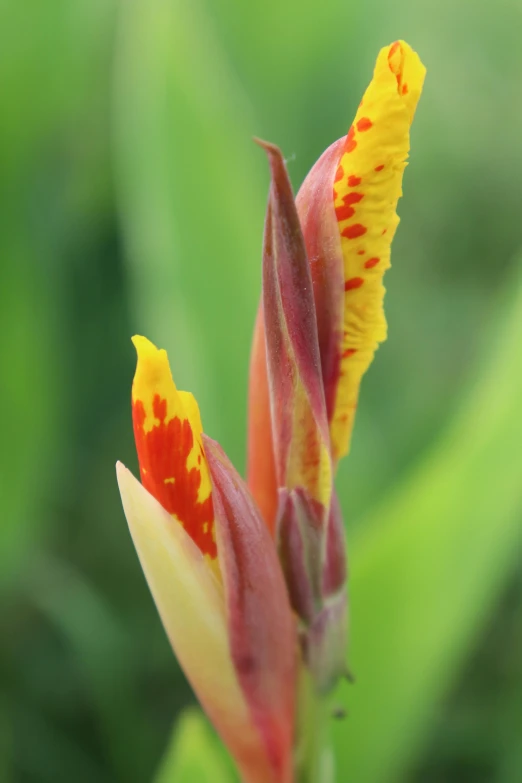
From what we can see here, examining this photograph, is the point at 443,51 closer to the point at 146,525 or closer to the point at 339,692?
the point at 339,692

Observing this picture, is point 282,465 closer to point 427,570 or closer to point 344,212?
point 344,212

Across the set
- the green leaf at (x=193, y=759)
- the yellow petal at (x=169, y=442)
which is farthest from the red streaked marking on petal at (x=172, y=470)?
the green leaf at (x=193, y=759)

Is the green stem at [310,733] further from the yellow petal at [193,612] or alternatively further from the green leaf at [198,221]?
the green leaf at [198,221]

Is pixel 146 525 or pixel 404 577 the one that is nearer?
pixel 146 525

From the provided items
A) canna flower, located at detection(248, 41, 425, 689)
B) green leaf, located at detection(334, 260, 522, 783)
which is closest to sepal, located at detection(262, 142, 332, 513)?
canna flower, located at detection(248, 41, 425, 689)

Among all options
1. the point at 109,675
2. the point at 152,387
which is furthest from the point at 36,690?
the point at 152,387

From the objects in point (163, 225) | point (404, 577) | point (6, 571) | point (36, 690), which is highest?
point (163, 225)
